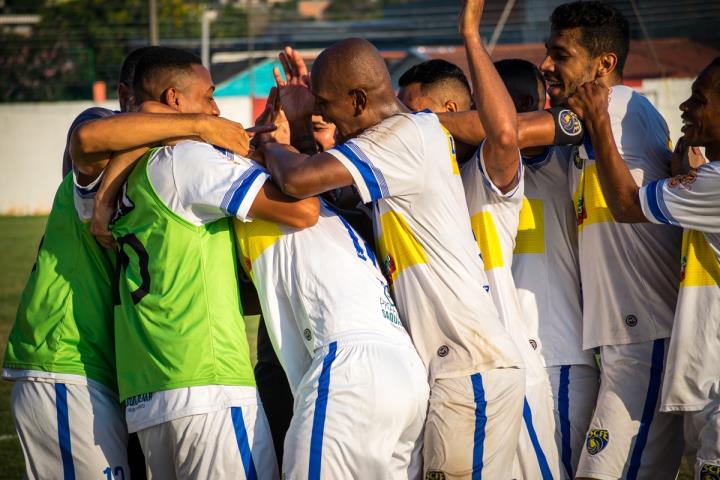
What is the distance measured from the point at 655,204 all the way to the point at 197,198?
231 cm

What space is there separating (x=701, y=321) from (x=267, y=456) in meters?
2.29

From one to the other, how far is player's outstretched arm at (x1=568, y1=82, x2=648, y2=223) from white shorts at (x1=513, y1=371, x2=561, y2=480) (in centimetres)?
100

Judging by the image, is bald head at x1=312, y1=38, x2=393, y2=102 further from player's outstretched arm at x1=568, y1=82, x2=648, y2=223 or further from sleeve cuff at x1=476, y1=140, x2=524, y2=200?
player's outstretched arm at x1=568, y1=82, x2=648, y2=223

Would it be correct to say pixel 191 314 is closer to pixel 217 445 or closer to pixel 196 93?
pixel 217 445

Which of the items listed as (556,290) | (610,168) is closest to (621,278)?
(556,290)

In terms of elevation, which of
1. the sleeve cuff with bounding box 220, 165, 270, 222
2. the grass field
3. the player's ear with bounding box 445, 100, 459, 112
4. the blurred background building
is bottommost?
the grass field

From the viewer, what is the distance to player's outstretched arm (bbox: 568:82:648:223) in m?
4.81

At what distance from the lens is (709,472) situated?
4.60 metres

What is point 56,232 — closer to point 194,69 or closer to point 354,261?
point 194,69

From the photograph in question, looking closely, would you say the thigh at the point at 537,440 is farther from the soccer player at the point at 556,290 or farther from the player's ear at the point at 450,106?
the player's ear at the point at 450,106

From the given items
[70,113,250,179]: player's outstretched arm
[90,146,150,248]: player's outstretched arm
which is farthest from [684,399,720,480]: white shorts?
[90,146,150,248]: player's outstretched arm

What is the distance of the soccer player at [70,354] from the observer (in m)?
4.76

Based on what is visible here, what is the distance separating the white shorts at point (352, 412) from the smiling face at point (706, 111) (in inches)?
79.9

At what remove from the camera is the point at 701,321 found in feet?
15.6
